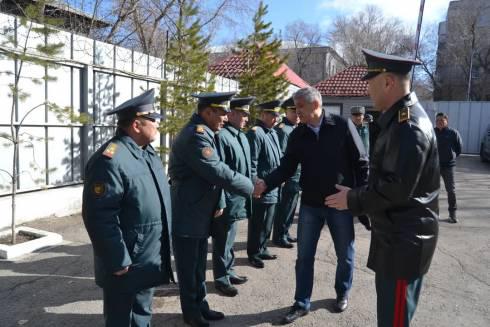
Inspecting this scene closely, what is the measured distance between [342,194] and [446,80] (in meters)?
41.7

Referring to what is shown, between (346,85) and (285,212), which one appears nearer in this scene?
(285,212)

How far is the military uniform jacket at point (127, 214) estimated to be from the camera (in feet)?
7.73

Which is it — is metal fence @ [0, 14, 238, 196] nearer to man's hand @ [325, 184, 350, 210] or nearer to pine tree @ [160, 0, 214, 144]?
pine tree @ [160, 0, 214, 144]

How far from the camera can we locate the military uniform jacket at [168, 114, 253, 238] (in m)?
3.28

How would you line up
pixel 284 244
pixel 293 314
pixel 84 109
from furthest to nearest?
pixel 84 109 < pixel 284 244 < pixel 293 314

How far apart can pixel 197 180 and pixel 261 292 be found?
1.59 meters

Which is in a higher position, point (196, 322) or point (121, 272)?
point (121, 272)

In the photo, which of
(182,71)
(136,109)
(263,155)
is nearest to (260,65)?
(182,71)

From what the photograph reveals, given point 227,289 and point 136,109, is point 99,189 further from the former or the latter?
point 227,289

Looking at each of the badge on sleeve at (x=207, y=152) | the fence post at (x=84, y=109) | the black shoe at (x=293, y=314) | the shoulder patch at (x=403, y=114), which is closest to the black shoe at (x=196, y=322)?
the black shoe at (x=293, y=314)

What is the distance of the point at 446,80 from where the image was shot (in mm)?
38844

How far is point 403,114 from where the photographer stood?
221cm

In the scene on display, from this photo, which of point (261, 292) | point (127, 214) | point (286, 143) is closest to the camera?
point (127, 214)

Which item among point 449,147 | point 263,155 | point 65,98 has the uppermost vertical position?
point 65,98
